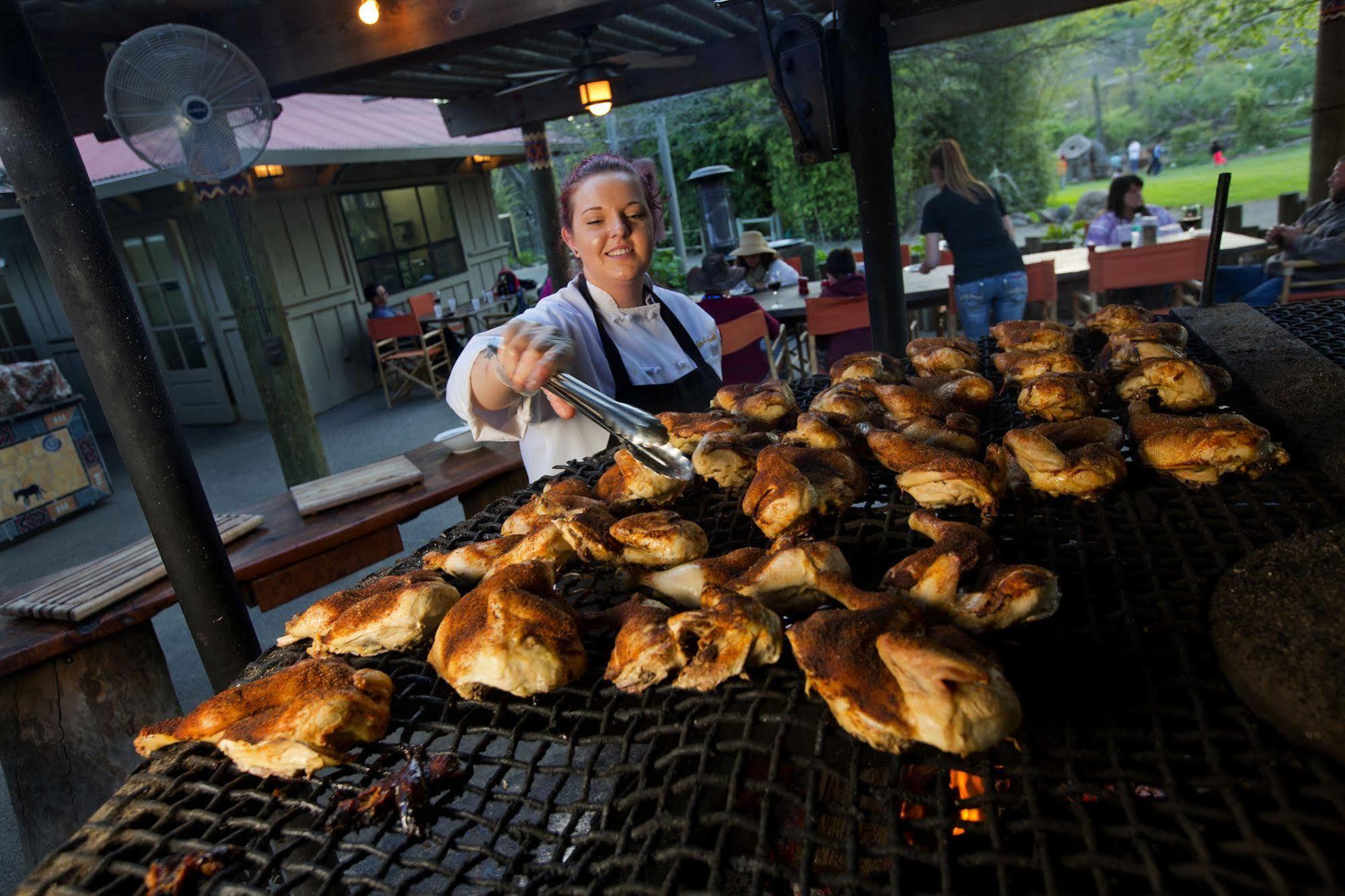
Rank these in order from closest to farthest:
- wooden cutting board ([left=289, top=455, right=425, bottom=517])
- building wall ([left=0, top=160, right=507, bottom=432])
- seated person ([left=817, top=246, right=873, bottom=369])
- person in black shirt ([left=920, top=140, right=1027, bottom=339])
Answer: wooden cutting board ([left=289, top=455, right=425, bottom=517]), person in black shirt ([left=920, top=140, right=1027, bottom=339]), seated person ([left=817, top=246, right=873, bottom=369]), building wall ([left=0, top=160, right=507, bottom=432])

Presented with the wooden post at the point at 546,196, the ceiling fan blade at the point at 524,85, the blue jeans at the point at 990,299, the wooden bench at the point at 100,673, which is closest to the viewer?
the wooden bench at the point at 100,673

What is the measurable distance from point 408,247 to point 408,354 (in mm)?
3919

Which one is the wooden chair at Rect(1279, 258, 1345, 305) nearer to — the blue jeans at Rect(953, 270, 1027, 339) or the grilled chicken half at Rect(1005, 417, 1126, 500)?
the blue jeans at Rect(953, 270, 1027, 339)

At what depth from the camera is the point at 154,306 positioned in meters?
12.9

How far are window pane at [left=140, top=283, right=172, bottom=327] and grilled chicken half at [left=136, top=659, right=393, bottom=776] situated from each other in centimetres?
1386

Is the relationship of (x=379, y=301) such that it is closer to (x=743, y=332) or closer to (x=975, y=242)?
(x=743, y=332)

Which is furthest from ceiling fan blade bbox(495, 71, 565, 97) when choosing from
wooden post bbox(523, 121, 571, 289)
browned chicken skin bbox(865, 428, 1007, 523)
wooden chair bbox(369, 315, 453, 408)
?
browned chicken skin bbox(865, 428, 1007, 523)

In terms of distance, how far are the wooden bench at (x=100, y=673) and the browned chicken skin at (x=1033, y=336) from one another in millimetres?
3204

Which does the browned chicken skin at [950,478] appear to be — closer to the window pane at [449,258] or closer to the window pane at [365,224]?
the window pane at [365,224]

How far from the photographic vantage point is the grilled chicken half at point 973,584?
4.33ft

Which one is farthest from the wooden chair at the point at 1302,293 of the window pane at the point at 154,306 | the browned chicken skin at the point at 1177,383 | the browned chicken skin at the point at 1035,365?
the window pane at the point at 154,306

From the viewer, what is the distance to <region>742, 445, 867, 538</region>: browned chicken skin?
5.76 feet

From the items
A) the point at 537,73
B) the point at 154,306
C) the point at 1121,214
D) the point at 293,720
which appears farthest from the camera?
the point at 154,306

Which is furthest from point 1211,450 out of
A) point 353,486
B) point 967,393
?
point 353,486
